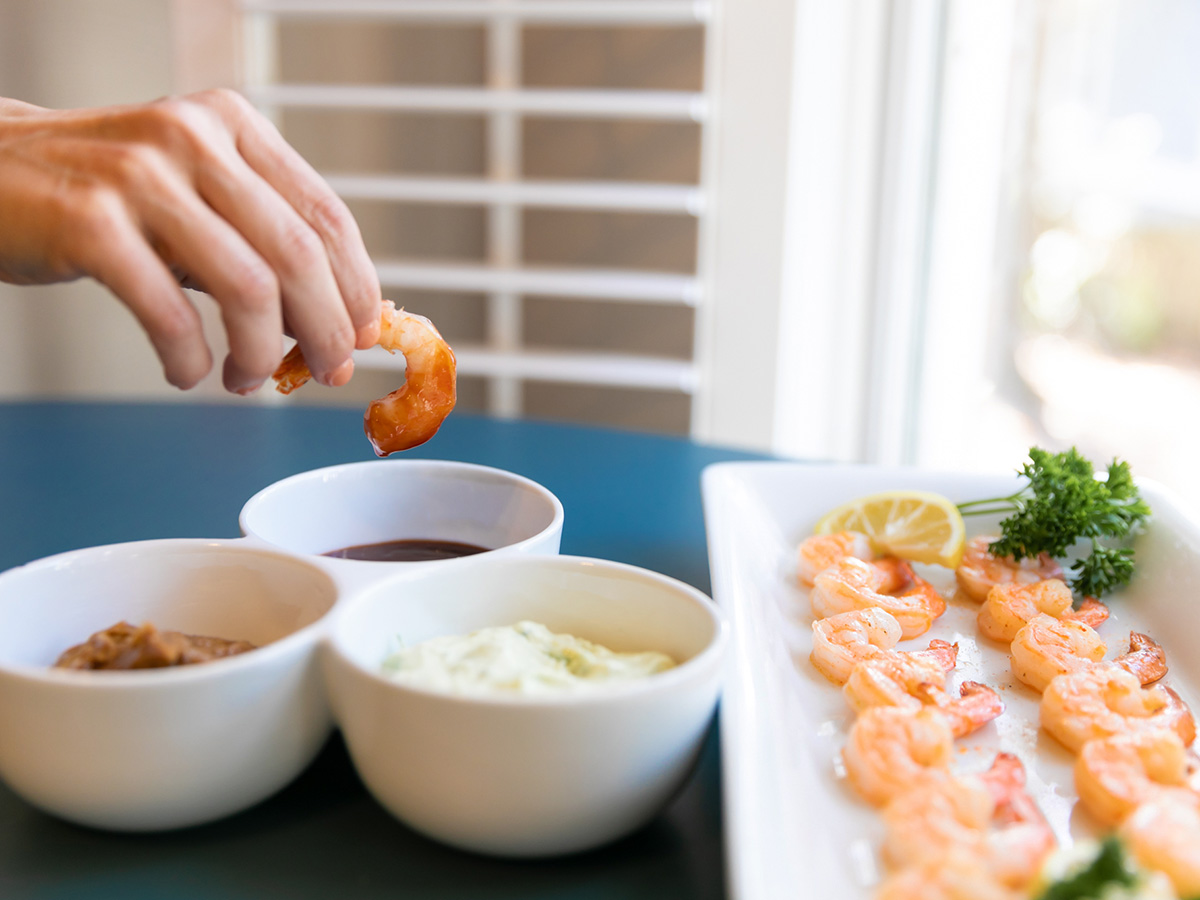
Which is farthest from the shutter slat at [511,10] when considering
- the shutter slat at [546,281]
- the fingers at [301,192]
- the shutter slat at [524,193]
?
the fingers at [301,192]

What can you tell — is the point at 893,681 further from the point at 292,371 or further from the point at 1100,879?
the point at 292,371

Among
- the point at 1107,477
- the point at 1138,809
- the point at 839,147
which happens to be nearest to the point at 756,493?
the point at 1107,477

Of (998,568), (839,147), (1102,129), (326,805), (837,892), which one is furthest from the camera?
(1102,129)

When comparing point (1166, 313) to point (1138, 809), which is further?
point (1166, 313)

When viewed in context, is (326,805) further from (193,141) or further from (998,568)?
(998,568)

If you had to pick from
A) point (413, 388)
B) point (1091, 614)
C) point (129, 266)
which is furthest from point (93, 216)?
point (1091, 614)

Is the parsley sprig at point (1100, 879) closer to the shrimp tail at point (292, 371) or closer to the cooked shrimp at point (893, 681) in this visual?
the cooked shrimp at point (893, 681)

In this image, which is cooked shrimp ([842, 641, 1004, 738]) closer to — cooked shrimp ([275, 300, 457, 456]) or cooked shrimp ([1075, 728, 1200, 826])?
cooked shrimp ([1075, 728, 1200, 826])
